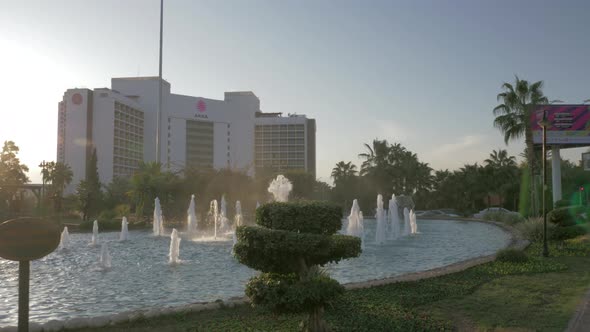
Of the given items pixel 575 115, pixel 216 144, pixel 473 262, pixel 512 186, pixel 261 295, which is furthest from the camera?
pixel 216 144

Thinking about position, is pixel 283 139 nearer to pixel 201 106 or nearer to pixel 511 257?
pixel 201 106

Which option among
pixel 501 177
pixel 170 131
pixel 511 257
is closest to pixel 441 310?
pixel 511 257

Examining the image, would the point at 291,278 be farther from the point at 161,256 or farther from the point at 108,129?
the point at 108,129

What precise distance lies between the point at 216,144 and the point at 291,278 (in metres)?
138

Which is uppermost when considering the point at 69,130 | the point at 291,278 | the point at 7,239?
the point at 69,130

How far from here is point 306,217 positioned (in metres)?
6.33

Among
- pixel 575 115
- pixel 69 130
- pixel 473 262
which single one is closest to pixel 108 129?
pixel 69 130

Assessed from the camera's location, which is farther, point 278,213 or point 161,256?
point 161,256

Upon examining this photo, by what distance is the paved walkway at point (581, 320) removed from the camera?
6727 millimetres

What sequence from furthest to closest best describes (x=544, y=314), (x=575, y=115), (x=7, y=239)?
(x=575, y=115), (x=544, y=314), (x=7, y=239)

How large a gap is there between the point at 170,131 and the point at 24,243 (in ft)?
437

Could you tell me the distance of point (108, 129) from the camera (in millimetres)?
106125

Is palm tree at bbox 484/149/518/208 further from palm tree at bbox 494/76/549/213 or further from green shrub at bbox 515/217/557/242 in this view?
green shrub at bbox 515/217/557/242

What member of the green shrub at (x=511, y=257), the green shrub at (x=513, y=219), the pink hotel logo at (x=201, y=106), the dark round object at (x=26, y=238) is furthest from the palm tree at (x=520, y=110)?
the pink hotel logo at (x=201, y=106)
